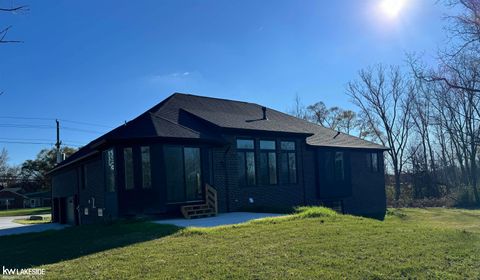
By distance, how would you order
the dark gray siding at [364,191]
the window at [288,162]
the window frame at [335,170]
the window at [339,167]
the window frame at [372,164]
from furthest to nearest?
the window frame at [372,164] < the dark gray siding at [364,191] < the window at [339,167] < the window frame at [335,170] < the window at [288,162]

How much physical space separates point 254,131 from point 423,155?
2720 cm

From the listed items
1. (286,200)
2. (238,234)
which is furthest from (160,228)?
(286,200)

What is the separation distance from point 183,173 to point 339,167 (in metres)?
10.3

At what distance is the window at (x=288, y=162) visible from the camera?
1930 cm

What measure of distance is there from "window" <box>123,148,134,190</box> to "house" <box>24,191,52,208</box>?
194 ft

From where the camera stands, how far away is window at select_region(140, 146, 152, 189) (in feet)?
47.6

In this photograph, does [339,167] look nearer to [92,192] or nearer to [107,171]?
[107,171]

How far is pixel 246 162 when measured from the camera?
1780cm

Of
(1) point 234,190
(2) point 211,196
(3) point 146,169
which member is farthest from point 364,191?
(3) point 146,169

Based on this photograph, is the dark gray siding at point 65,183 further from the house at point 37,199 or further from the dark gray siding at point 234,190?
the house at point 37,199

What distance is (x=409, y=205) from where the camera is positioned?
105 ft

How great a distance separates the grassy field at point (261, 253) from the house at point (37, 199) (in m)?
63.0

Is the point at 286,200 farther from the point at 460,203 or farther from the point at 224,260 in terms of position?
the point at 460,203

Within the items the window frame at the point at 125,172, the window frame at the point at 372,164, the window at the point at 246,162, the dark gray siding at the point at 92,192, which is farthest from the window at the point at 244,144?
the window frame at the point at 372,164
